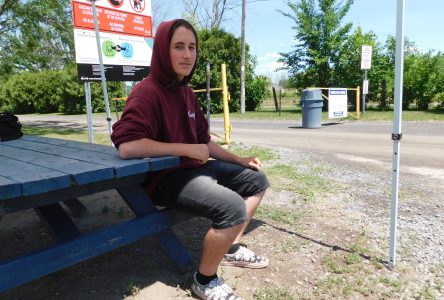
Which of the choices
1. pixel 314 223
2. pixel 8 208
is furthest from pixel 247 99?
pixel 8 208

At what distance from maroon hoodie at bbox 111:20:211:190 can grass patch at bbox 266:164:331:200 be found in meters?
2.05

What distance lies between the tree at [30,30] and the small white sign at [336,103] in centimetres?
892

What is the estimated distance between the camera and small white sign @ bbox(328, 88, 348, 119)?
41.3 feet

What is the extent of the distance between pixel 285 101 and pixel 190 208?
31.6 meters

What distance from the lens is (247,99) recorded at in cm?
2289

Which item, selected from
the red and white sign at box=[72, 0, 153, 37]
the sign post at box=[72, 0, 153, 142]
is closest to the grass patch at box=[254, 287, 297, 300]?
the sign post at box=[72, 0, 153, 142]

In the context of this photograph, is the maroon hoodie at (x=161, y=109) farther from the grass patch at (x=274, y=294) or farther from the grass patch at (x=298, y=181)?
the grass patch at (x=298, y=181)

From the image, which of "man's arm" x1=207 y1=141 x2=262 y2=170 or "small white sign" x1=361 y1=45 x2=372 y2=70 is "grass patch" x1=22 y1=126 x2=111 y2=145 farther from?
"small white sign" x1=361 y1=45 x2=372 y2=70

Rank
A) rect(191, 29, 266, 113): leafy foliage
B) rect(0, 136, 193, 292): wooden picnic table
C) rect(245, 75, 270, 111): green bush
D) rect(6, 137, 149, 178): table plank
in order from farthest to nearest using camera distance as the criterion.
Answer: rect(245, 75, 270, 111): green bush < rect(191, 29, 266, 113): leafy foliage < rect(6, 137, 149, 178): table plank < rect(0, 136, 193, 292): wooden picnic table

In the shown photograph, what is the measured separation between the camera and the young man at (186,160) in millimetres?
2043

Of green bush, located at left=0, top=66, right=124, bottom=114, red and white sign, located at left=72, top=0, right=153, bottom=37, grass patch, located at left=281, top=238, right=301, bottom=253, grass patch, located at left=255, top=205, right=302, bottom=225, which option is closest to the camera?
grass patch, located at left=281, top=238, right=301, bottom=253

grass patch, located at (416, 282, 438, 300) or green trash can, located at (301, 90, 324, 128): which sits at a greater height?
green trash can, located at (301, 90, 324, 128)

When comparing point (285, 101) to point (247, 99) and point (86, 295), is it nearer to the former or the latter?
point (247, 99)

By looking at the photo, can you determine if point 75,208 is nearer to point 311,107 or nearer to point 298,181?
point 298,181
